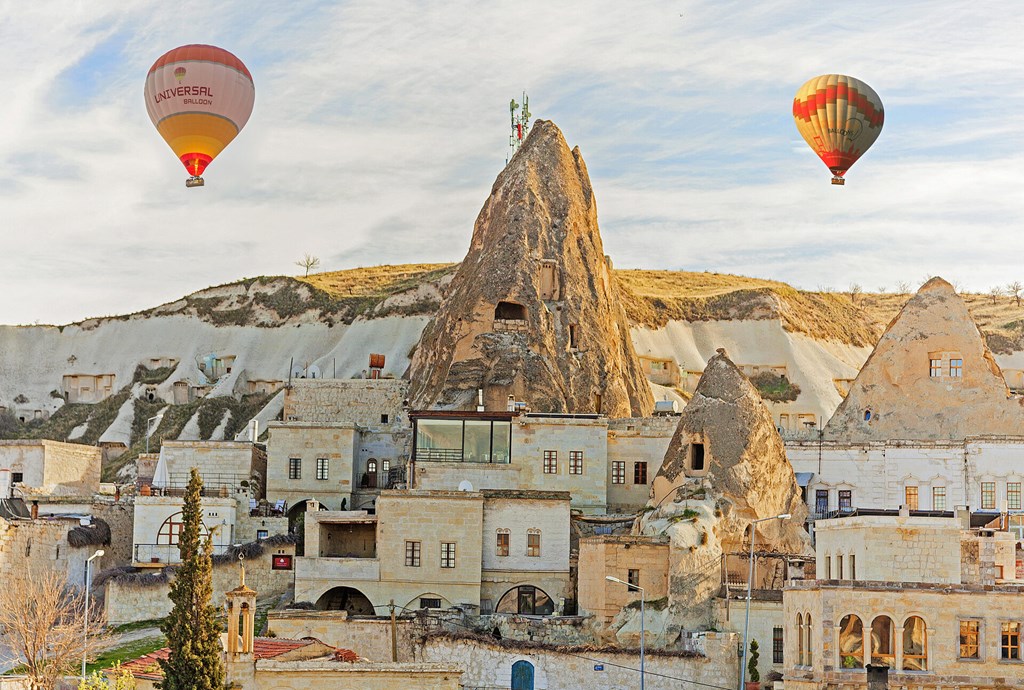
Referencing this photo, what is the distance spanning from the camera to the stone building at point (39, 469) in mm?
90625

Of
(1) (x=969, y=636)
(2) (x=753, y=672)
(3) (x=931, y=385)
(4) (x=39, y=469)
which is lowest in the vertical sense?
(2) (x=753, y=672)

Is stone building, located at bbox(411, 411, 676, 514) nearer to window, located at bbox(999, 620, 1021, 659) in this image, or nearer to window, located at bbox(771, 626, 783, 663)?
window, located at bbox(771, 626, 783, 663)

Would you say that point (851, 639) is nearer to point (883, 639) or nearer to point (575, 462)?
point (883, 639)

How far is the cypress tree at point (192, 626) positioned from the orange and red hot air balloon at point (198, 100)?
903 inches

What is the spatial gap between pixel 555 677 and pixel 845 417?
27669 millimetres

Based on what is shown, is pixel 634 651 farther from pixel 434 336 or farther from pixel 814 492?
pixel 434 336

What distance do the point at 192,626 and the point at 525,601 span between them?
2172 cm

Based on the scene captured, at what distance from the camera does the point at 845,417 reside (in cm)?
8400

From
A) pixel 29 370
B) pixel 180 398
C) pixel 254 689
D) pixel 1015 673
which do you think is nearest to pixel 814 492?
pixel 1015 673

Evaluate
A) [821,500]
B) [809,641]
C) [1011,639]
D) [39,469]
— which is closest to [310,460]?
[39,469]

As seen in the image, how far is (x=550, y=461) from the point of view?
77.1m

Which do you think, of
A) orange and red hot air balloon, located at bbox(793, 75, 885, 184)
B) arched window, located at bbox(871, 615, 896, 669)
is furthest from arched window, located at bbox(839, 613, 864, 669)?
orange and red hot air balloon, located at bbox(793, 75, 885, 184)

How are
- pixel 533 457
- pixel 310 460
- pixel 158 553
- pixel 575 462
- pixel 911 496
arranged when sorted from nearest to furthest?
pixel 533 457, pixel 575 462, pixel 158 553, pixel 911 496, pixel 310 460

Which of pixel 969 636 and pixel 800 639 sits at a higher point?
pixel 969 636
